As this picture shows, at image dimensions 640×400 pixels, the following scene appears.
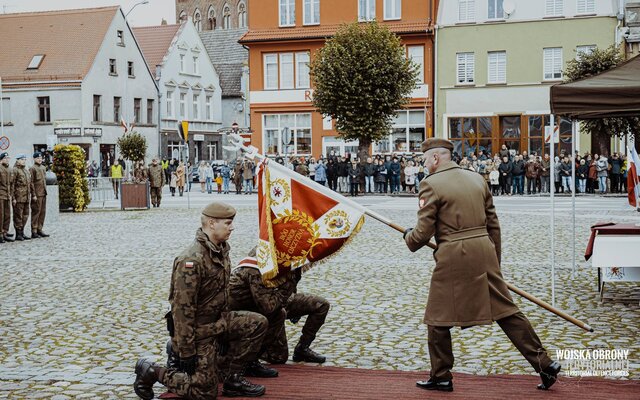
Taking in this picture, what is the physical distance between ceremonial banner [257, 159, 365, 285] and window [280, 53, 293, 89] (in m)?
43.9

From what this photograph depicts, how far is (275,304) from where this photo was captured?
6.98 meters

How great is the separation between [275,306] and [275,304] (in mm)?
18

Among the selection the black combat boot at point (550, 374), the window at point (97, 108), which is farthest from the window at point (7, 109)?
the black combat boot at point (550, 374)

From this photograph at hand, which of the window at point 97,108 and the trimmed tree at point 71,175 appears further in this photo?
the window at point 97,108

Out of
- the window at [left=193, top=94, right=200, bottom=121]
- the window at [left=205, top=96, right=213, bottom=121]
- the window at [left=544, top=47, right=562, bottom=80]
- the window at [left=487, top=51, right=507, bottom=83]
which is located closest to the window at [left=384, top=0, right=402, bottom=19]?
the window at [left=487, top=51, right=507, bottom=83]

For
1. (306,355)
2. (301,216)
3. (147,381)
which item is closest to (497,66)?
(306,355)

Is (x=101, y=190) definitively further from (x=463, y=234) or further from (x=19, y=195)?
(x=463, y=234)

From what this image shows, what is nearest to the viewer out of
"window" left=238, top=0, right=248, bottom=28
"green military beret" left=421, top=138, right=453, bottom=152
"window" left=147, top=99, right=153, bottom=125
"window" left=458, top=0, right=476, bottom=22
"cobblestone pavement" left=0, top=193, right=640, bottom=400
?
"green military beret" left=421, top=138, right=453, bottom=152

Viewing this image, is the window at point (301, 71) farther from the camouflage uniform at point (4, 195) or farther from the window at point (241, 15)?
the window at point (241, 15)

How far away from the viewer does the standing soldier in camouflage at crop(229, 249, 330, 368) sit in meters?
6.95

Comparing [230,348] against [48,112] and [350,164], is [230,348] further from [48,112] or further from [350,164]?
[48,112]

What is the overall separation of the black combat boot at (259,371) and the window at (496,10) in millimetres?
41401

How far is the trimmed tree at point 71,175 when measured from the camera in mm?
29000

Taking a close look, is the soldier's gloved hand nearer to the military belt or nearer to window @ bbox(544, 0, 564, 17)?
the military belt
